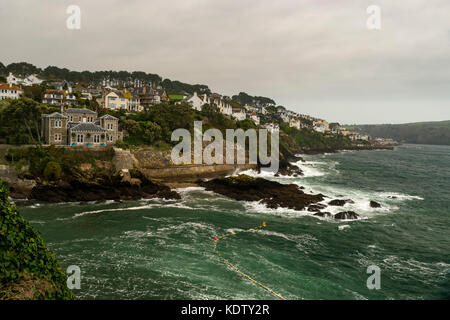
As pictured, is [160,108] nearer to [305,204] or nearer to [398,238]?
[305,204]

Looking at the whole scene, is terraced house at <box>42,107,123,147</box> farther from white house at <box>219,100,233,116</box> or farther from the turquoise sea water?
white house at <box>219,100,233,116</box>

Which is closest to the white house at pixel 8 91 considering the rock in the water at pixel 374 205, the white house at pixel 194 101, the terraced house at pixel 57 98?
the terraced house at pixel 57 98

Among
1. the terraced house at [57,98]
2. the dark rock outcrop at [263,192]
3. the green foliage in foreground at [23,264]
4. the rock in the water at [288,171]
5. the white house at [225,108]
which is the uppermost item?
the white house at [225,108]

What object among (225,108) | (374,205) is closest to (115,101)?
(225,108)

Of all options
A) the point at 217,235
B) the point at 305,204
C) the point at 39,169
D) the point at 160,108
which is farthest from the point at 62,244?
the point at 160,108

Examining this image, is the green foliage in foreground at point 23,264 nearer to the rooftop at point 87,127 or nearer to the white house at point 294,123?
the rooftop at point 87,127

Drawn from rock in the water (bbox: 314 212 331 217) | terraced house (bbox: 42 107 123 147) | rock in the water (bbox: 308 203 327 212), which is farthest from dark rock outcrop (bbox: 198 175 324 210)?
terraced house (bbox: 42 107 123 147)

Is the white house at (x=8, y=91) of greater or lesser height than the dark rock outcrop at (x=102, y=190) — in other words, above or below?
above
